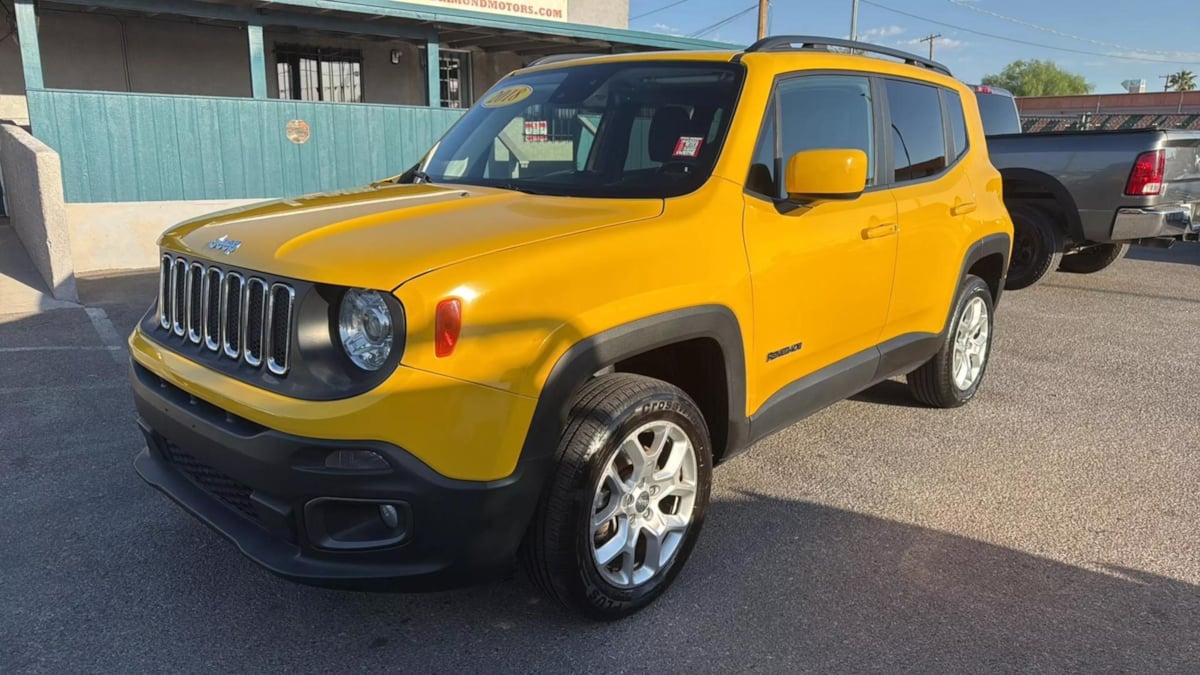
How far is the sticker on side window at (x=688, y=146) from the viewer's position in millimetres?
3277

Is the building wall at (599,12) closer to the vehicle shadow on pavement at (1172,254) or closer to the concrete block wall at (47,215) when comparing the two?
the concrete block wall at (47,215)

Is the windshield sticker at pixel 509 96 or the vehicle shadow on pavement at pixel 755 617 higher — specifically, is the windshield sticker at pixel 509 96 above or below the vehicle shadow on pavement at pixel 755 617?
above

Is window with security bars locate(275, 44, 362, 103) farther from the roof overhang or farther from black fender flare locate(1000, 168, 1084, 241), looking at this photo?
black fender flare locate(1000, 168, 1084, 241)

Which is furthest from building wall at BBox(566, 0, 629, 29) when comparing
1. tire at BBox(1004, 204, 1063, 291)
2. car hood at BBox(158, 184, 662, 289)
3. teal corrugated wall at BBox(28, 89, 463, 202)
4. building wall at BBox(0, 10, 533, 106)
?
car hood at BBox(158, 184, 662, 289)

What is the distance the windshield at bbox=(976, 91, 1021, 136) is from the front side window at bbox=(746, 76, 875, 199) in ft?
22.9

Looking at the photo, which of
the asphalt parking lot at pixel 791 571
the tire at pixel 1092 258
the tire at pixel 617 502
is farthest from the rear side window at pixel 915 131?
the tire at pixel 1092 258

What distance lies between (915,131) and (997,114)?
22.6ft

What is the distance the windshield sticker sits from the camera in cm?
415

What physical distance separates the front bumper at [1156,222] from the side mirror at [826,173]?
5.86 metres

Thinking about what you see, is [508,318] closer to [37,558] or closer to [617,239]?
[617,239]

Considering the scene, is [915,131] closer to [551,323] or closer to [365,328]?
[551,323]

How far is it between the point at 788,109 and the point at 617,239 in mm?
1233

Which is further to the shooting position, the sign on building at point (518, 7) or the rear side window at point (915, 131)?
the sign on building at point (518, 7)

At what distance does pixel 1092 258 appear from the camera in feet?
31.1
